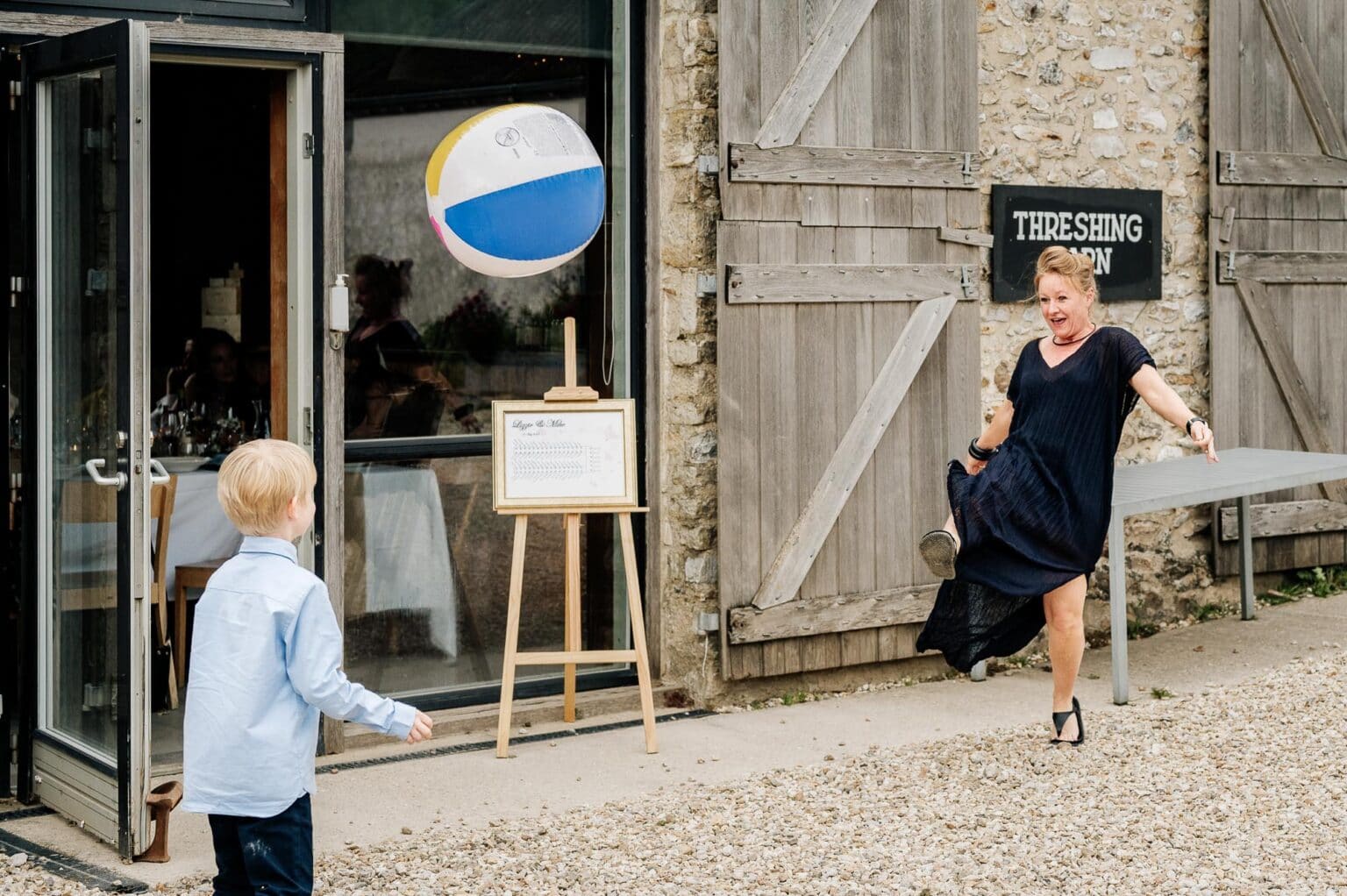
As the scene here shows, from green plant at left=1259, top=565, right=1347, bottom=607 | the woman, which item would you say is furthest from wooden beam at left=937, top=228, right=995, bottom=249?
green plant at left=1259, top=565, right=1347, bottom=607

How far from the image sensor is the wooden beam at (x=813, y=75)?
591 centimetres

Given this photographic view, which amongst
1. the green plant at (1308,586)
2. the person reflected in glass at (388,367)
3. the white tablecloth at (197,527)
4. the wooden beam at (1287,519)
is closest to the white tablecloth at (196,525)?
the white tablecloth at (197,527)

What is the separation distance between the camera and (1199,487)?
621 cm

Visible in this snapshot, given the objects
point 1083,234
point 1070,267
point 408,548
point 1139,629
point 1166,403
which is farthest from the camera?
point 1139,629

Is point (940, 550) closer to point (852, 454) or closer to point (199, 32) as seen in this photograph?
point (852, 454)

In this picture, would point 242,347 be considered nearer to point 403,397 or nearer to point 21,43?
point 403,397

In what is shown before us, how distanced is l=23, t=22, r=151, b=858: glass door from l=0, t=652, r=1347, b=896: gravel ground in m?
0.45

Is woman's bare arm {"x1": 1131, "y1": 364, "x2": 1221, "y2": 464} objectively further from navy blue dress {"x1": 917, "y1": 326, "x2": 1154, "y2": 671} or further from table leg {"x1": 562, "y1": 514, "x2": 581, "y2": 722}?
table leg {"x1": 562, "y1": 514, "x2": 581, "y2": 722}

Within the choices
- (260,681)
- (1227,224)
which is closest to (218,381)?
(260,681)

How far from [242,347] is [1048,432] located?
3607 millimetres

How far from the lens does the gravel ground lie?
13.4 ft

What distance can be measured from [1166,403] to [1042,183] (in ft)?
6.76

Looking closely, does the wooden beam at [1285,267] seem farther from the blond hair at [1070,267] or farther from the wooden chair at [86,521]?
the wooden chair at [86,521]

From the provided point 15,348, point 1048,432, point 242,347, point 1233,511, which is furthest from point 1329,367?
point 15,348
